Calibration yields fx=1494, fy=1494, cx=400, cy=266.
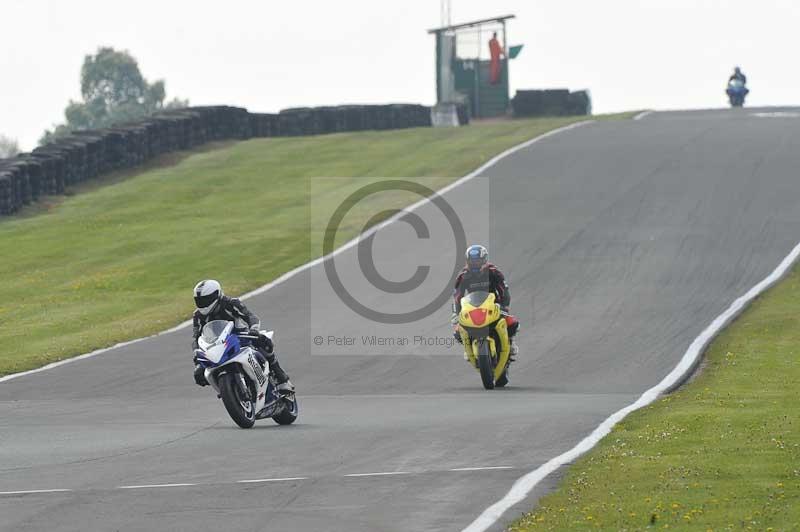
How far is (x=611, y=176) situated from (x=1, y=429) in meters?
22.9

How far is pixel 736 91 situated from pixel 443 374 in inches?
1788

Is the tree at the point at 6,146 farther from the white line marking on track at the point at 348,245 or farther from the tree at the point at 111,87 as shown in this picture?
the white line marking on track at the point at 348,245

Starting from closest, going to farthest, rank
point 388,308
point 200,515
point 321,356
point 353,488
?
point 200,515
point 353,488
point 321,356
point 388,308

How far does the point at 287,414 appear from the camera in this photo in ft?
47.6

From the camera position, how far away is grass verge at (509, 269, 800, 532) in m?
9.09

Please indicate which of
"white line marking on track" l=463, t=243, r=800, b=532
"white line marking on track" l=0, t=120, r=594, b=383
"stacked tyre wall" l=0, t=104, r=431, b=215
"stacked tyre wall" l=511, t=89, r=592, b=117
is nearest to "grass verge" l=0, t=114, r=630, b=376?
"white line marking on track" l=0, t=120, r=594, b=383

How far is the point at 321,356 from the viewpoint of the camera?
20438 millimetres

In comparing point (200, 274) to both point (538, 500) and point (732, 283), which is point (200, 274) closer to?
point (732, 283)

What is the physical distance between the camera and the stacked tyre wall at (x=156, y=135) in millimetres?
37656

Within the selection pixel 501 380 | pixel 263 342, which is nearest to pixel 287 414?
pixel 263 342

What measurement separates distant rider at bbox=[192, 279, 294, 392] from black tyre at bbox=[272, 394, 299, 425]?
0.41 ft

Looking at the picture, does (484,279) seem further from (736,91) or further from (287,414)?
(736,91)

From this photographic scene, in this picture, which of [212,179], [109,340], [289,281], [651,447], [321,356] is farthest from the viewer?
[212,179]

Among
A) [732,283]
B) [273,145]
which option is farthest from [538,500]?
[273,145]
